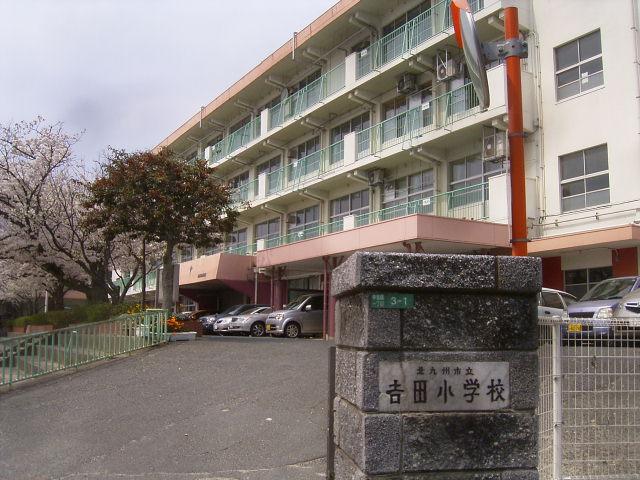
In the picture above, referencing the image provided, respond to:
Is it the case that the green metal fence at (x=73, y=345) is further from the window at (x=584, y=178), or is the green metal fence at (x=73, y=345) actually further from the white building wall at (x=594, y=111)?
the window at (x=584, y=178)

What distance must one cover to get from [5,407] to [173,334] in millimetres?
7015

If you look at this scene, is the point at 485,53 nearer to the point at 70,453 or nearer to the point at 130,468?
the point at 130,468

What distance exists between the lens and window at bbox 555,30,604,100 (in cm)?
1733

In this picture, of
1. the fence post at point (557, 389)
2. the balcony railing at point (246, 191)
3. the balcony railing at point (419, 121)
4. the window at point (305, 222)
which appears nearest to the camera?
the fence post at point (557, 389)

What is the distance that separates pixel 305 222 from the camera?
2903cm

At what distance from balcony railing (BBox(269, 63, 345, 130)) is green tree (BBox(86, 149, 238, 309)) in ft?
24.2

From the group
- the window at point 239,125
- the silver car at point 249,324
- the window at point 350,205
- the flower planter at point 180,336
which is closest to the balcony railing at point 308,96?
the window at point 350,205

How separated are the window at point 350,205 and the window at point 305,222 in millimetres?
998

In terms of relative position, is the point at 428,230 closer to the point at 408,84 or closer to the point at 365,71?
the point at 408,84

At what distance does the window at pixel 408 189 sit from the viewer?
2205 cm

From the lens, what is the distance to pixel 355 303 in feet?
11.5

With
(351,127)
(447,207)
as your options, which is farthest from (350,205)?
(447,207)

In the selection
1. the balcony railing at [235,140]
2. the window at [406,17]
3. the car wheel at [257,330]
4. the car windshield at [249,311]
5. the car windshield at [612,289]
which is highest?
the window at [406,17]

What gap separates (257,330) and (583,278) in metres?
11.9
